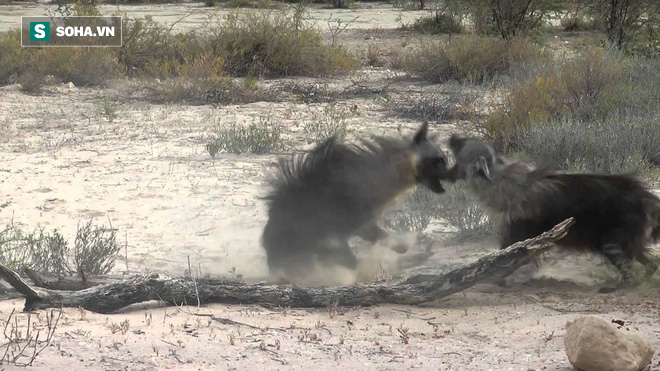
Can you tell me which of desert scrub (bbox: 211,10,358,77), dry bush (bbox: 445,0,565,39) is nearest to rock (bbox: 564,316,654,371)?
desert scrub (bbox: 211,10,358,77)

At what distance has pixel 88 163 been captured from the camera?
10.3 meters

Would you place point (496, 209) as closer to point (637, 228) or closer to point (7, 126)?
point (637, 228)

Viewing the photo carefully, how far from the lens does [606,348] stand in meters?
4.43

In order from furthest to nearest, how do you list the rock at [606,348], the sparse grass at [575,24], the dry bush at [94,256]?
the sparse grass at [575,24] → the dry bush at [94,256] → the rock at [606,348]

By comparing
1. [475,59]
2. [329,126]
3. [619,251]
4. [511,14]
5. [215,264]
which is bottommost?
[215,264]

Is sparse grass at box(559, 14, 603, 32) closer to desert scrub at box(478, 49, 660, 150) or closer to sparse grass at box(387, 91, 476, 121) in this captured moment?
desert scrub at box(478, 49, 660, 150)

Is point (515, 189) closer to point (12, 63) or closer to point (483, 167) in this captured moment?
A: point (483, 167)

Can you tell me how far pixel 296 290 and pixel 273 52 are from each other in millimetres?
11650

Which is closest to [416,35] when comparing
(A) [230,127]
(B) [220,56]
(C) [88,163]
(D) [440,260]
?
(B) [220,56]

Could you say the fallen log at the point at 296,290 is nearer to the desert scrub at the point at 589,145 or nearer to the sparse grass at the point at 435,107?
the desert scrub at the point at 589,145

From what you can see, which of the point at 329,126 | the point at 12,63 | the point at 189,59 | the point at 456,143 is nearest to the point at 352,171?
the point at 456,143

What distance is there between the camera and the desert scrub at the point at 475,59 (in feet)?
53.8

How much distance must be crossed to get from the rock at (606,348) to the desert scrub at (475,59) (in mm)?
11825

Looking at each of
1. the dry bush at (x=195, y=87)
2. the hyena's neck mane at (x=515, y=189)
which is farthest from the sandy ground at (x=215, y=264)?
the hyena's neck mane at (x=515, y=189)
